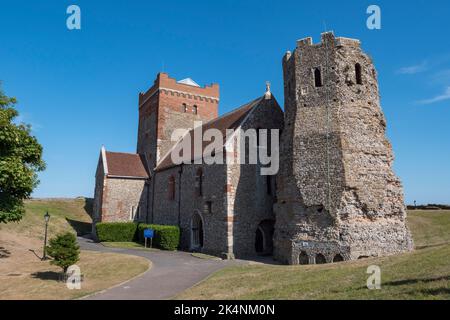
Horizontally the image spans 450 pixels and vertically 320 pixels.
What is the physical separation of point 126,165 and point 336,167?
912 inches

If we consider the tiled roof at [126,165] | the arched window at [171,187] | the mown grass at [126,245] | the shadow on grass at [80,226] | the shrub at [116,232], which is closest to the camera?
the mown grass at [126,245]

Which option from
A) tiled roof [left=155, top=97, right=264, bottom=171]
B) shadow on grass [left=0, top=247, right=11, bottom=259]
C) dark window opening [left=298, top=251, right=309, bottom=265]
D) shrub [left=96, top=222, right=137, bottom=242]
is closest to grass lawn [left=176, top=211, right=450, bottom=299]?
dark window opening [left=298, top=251, right=309, bottom=265]

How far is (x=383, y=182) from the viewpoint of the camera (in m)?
16.7

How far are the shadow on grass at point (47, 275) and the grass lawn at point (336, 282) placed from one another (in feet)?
23.3

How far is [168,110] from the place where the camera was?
3444 centimetres

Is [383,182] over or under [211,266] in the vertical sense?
over

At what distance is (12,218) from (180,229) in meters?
11.1

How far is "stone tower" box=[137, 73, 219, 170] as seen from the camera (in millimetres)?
33656

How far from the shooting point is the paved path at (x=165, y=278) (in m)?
11.2

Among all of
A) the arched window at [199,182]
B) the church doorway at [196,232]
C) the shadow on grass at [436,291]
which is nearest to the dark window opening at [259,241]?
the church doorway at [196,232]

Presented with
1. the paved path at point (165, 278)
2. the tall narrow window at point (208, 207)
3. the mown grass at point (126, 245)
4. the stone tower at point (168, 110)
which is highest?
the stone tower at point (168, 110)

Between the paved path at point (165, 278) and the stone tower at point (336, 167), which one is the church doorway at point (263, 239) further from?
the paved path at point (165, 278)
